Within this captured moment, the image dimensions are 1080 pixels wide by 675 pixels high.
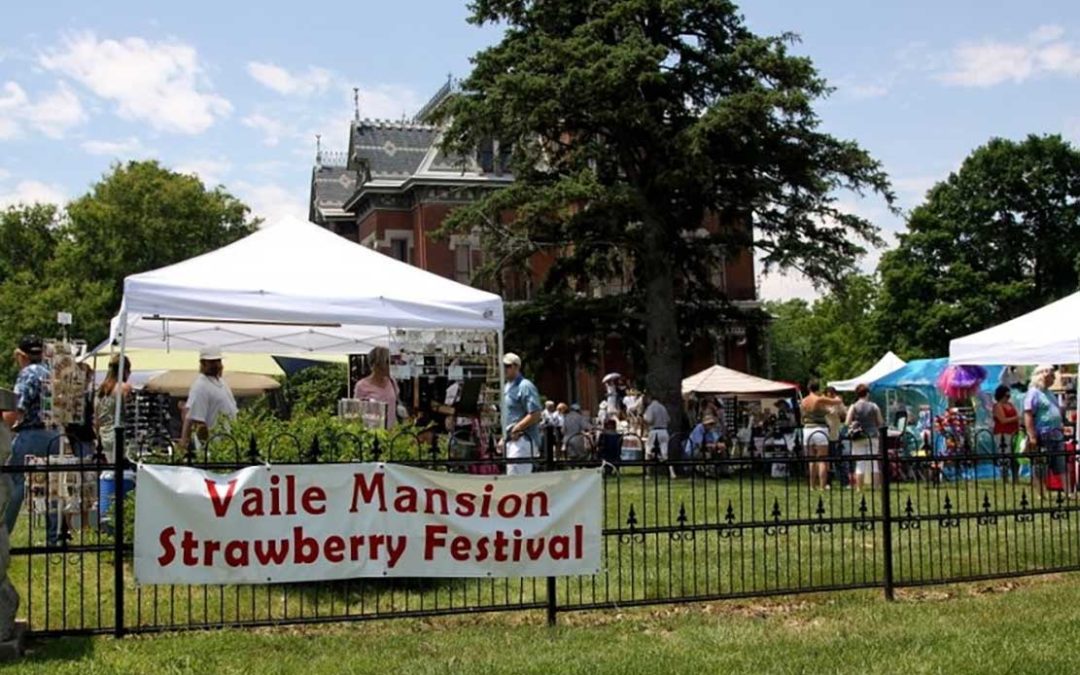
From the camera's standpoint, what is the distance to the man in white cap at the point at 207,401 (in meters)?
10.8

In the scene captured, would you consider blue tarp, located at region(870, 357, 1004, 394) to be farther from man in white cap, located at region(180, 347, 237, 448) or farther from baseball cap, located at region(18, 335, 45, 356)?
baseball cap, located at region(18, 335, 45, 356)

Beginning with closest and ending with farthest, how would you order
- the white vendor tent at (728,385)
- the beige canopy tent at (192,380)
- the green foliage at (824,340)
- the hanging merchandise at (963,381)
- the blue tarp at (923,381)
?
the beige canopy tent at (192,380)
the hanging merchandise at (963,381)
the blue tarp at (923,381)
the white vendor tent at (728,385)
the green foliage at (824,340)

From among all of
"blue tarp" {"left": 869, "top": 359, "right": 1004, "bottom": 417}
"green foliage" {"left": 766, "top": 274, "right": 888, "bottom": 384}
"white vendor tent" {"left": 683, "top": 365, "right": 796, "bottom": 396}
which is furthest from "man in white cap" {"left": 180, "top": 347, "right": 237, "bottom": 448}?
"green foliage" {"left": 766, "top": 274, "right": 888, "bottom": 384}

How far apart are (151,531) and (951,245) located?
2161 inches

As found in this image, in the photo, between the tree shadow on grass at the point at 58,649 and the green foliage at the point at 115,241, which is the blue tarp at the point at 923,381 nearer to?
the tree shadow on grass at the point at 58,649

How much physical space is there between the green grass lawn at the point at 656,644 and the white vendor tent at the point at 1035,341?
738 centimetres

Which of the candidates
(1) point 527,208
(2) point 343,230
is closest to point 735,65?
(1) point 527,208

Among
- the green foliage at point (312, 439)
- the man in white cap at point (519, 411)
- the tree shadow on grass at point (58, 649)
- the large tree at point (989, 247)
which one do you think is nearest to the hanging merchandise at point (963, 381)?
the man in white cap at point (519, 411)

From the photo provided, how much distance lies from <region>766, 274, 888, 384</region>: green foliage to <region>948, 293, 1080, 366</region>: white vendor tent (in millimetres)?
44196

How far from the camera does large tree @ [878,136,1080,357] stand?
5497 centimetres

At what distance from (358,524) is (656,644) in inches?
79.6

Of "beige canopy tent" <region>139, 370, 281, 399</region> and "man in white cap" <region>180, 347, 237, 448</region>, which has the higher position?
"beige canopy tent" <region>139, 370, 281, 399</region>

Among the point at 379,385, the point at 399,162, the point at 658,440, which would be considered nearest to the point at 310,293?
the point at 379,385

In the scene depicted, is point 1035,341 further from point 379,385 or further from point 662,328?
point 662,328
